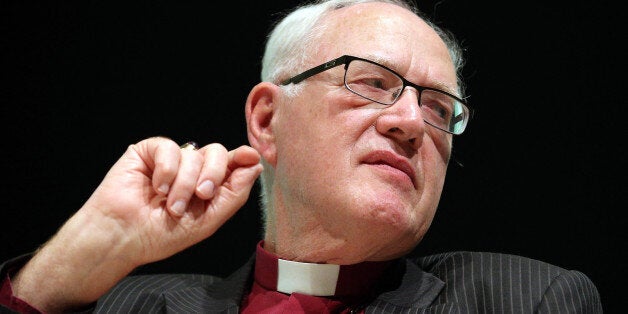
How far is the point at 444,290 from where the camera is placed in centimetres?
188

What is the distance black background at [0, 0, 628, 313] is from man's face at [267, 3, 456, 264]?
1.99 feet

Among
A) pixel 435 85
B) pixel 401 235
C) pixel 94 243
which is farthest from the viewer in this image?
pixel 435 85

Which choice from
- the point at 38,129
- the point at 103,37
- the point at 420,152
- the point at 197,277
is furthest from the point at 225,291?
the point at 103,37

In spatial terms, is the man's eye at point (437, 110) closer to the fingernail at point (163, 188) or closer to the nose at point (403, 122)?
the nose at point (403, 122)

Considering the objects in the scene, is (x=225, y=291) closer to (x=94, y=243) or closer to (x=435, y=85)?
(x=94, y=243)

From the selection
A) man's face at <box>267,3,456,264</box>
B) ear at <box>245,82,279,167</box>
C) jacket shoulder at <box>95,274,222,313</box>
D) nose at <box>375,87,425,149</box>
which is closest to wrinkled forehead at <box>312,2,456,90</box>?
man's face at <box>267,3,456,264</box>

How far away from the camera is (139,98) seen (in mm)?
2789

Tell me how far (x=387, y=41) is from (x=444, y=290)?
0.79 meters

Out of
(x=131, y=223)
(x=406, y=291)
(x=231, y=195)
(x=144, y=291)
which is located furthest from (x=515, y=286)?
(x=144, y=291)

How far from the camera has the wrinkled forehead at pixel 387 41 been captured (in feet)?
6.40

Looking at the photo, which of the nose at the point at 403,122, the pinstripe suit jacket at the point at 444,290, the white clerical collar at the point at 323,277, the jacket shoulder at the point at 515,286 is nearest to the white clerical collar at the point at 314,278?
→ the white clerical collar at the point at 323,277

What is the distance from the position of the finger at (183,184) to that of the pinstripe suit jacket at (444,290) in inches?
20.4

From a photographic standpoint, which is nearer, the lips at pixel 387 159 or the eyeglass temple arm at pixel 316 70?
the lips at pixel 387 159

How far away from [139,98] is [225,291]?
1.10 metres
